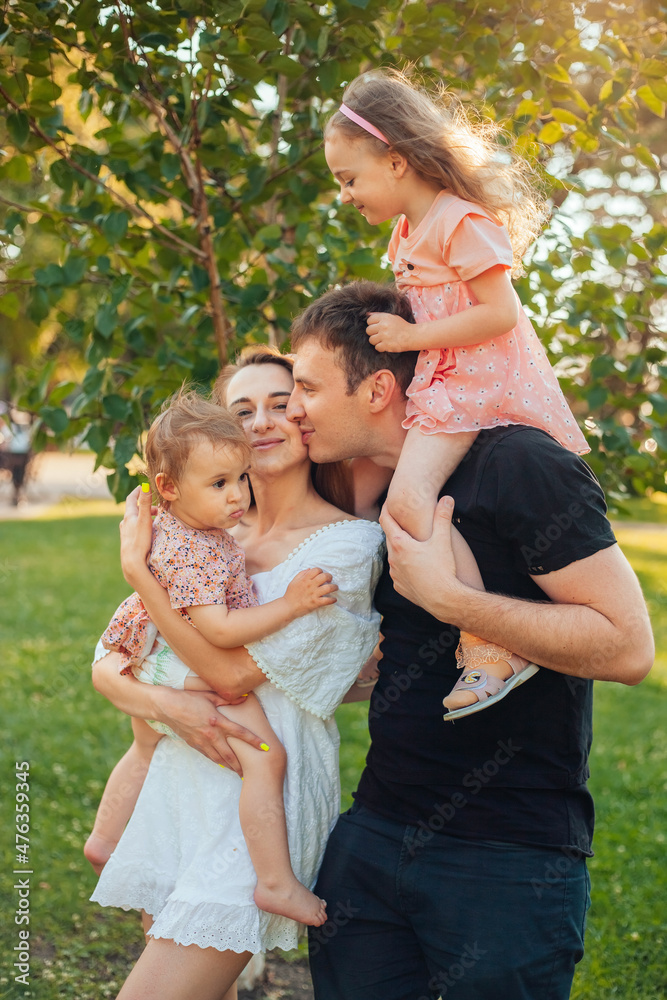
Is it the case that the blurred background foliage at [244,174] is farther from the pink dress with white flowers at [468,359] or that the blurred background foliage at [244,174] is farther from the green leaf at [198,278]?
the pink dress with white flowers at [468,359]

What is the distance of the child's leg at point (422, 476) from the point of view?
6.48 ft

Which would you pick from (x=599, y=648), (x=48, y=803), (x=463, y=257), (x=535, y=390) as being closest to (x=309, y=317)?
(x=463, y=257)

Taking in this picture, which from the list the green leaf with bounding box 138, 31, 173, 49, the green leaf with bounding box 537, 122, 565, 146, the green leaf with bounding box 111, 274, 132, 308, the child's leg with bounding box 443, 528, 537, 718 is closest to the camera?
the child's leg with bounding box 443, 528, 537, 718

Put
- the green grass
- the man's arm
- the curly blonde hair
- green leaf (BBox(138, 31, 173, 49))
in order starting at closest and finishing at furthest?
the man's arm < the curly blonde hair < green leaf (BBox(138, 31, 173, 49)) < the green grass

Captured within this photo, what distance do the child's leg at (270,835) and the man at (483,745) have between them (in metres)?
0.11

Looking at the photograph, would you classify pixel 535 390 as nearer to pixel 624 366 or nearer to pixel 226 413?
pixel 226 413

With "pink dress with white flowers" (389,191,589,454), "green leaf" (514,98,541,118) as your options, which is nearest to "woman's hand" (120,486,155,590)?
"pink dress with white flowers" (389,191,589,454)

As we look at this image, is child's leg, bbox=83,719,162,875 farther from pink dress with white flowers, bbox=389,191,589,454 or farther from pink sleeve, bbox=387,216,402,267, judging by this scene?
pink sleeve, bbox=387,216,402,267

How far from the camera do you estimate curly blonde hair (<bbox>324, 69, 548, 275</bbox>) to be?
2219mm

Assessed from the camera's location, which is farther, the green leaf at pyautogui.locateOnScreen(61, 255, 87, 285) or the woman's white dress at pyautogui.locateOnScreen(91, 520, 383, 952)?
the green leaf at pyautogui.locateOnScreen(61, 255, 87, 285)

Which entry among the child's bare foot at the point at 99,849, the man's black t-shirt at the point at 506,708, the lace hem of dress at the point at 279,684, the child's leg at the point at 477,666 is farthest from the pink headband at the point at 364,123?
the child's bare foot at the point at 99,849

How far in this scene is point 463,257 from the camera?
214 centimetres

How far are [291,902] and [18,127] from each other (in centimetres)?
219

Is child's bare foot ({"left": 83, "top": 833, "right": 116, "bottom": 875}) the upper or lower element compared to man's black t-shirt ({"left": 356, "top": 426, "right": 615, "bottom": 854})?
lower
